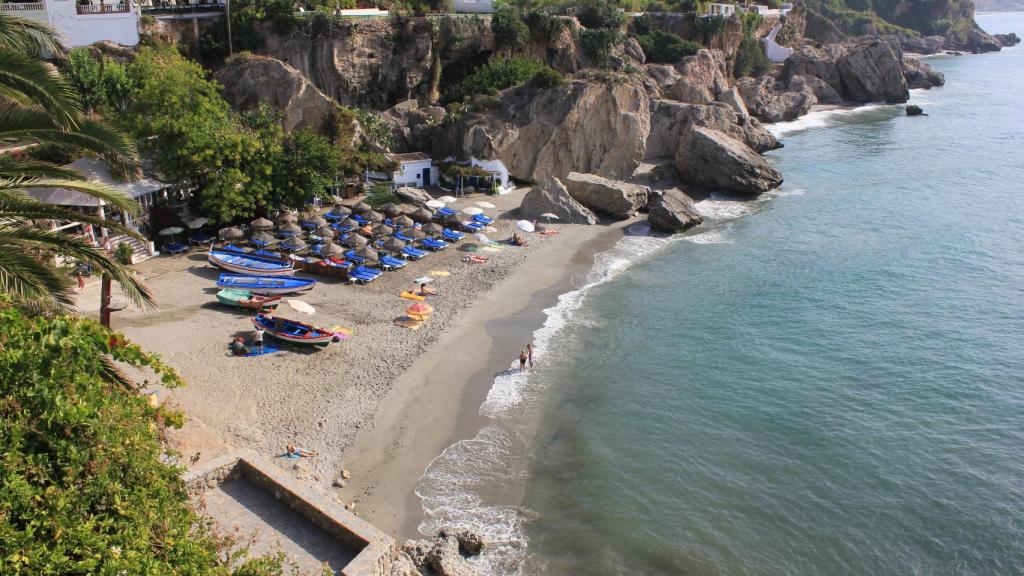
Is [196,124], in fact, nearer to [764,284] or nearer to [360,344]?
[360,344]

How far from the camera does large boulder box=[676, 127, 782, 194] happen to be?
170 ft

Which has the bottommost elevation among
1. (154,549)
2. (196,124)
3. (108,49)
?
(154,549)

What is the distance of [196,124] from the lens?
34.7 meters

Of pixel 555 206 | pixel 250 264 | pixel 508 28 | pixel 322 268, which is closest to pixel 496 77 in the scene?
pixel 508 28

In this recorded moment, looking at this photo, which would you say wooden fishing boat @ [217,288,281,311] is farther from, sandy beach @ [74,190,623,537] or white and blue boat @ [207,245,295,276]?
white and blue boat @ [207,245,295,276]

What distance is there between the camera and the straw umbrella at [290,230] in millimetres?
36469

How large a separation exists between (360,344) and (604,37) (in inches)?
2007

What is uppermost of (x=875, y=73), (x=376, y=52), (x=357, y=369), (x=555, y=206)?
(x=875, y=73)

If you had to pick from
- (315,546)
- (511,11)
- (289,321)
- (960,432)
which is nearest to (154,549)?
(315,546)

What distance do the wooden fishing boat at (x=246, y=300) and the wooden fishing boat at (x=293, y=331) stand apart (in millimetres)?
1913

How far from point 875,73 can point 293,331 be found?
94712 mm

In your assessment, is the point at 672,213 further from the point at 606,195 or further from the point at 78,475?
the point at 78,475

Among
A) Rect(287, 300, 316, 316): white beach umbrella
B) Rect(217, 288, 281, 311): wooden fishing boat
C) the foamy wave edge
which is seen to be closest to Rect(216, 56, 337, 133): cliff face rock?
Rect(217, 288, 281, 311): wooden fishing boat

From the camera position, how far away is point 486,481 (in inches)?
813
